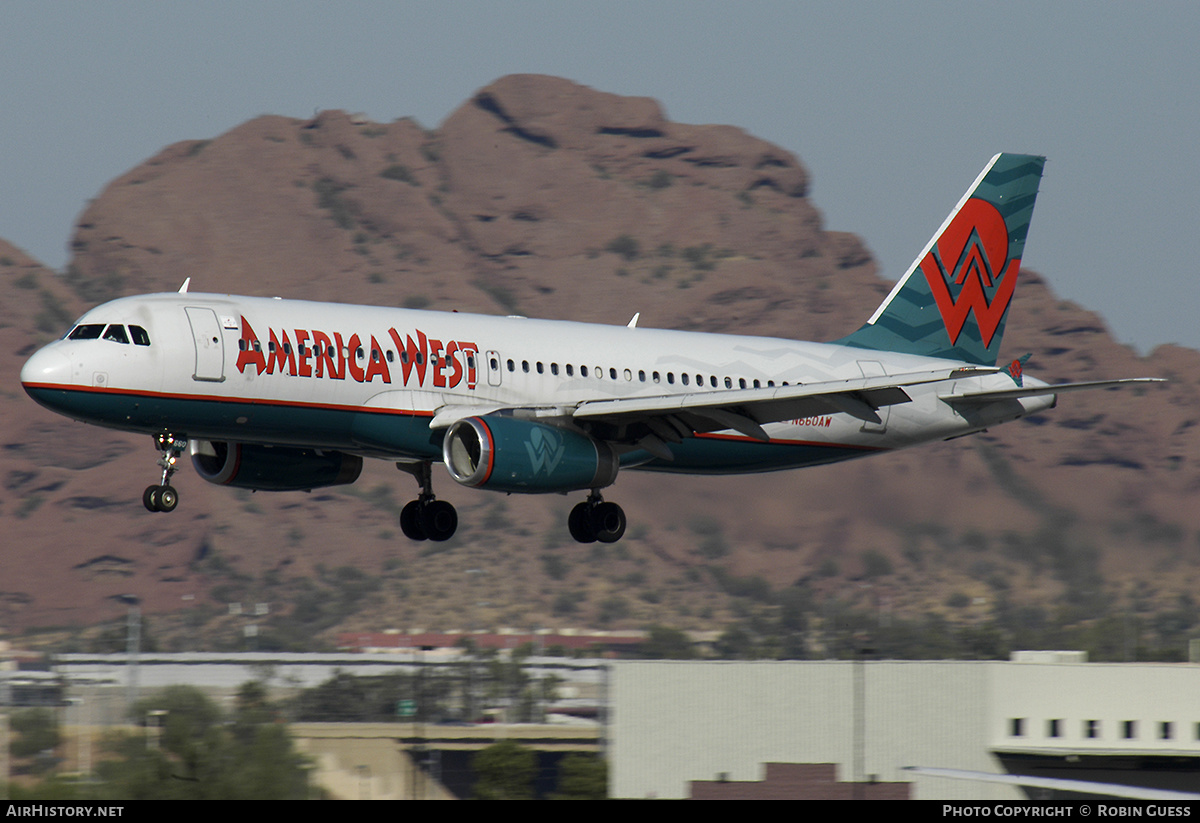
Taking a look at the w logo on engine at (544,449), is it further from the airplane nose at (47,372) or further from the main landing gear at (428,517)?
the airplane nose at (47,372)

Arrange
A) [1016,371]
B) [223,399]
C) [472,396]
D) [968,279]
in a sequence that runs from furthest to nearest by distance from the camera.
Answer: [968,279], [1016,371], [472,396], [223,399]

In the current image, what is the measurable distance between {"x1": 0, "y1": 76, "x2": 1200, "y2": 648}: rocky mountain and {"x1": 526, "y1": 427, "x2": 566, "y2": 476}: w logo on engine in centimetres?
3729

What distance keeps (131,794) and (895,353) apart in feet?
85.7

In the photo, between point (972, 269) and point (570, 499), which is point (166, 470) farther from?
point (570, 499)

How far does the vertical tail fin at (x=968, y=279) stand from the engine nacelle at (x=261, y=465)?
15.1m

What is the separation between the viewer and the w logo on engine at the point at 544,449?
34000 mm

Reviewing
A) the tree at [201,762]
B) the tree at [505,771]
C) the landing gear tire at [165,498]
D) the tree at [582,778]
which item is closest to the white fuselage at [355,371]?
the landing gear tire at [165,498]

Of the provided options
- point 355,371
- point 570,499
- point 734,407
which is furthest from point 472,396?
point 570,499

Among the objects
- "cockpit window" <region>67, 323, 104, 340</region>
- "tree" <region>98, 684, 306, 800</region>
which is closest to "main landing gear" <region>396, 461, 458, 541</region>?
"cockpit window" <region>67, 323, 104, 340</region>

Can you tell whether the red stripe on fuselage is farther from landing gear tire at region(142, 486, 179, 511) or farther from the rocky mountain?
the rocky mountain

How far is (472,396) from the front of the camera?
116 feet

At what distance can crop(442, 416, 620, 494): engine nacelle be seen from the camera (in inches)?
1319

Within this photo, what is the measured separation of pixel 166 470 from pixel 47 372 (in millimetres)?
3346

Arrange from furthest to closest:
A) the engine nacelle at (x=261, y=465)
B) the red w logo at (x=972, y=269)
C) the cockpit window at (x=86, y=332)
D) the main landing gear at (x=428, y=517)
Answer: the red w logo at (x=972, y=269)
the main landing gear at (x=428, y=517)
the engine nacelle at (x=261, y=465)
the cockpit window at (x=86, y=332)
